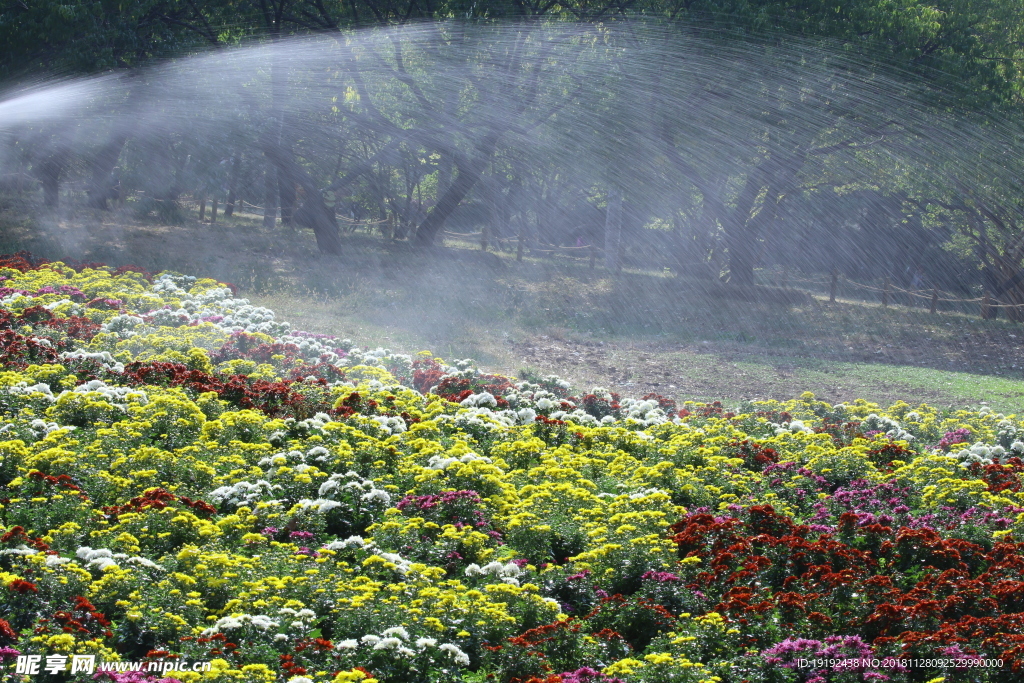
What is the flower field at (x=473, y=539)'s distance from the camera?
422 cm

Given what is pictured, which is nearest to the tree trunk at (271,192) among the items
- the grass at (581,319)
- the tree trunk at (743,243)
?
the grass at (581,319)

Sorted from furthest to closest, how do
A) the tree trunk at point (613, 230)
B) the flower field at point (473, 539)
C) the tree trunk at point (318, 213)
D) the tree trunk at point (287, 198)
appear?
the tree trunk at point (287, 198) < the tree trunk at point (613, 230) < the tree trunk at point (318, 213) < the flower field at point (473, 539)

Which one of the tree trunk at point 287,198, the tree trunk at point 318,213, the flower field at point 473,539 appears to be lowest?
the tree trunk at point 287,198

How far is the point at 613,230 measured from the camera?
29.7 meters

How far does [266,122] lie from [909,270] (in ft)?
91.5

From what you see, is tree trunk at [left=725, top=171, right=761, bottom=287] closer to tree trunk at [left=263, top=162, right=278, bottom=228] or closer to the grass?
the grass

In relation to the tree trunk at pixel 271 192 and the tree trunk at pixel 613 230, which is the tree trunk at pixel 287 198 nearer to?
the tree trunk at pixel 271 192

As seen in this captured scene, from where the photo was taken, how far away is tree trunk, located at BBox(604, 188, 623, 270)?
28.2m

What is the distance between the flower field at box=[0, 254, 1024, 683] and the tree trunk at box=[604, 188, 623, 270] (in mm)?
19518

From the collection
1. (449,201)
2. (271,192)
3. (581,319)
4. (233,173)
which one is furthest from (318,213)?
(271,192)

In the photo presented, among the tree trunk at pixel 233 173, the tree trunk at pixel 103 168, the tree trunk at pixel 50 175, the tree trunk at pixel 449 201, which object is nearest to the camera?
the tree trunk at pixel 50 175

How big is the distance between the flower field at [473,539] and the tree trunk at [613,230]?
19.5 meters

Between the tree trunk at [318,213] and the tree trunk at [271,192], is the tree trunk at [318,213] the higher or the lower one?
the higher one

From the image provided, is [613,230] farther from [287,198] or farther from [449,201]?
[287,198]
